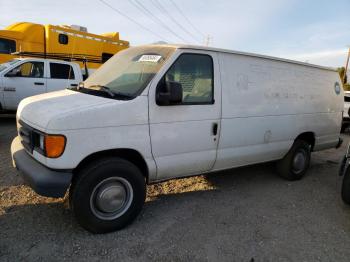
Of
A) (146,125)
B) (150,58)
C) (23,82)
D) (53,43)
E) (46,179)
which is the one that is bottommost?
(46,179)

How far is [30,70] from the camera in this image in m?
9.13

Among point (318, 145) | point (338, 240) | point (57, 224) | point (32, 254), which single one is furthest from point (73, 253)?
point (318, 145)

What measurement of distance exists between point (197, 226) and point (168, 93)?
5.25 ft

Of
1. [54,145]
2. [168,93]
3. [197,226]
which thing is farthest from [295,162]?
[54,145]

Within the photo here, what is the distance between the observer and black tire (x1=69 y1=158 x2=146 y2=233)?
310 cm

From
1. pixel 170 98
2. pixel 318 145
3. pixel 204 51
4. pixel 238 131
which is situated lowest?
pixel 318 145

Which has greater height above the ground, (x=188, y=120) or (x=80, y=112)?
(x=80, y=112)

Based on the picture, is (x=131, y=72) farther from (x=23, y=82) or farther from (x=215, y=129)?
(x=23, y=82)

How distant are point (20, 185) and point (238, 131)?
319 centimetres

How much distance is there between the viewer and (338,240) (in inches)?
139

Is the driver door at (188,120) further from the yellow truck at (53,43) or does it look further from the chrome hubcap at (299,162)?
the yellow truck at (53,43)

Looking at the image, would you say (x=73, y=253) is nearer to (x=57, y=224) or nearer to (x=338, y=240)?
(x=57, y=224)

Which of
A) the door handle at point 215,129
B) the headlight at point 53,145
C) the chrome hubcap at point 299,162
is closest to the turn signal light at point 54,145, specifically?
the headlight at point 53,145

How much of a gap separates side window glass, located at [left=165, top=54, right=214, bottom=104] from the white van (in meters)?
0.01
